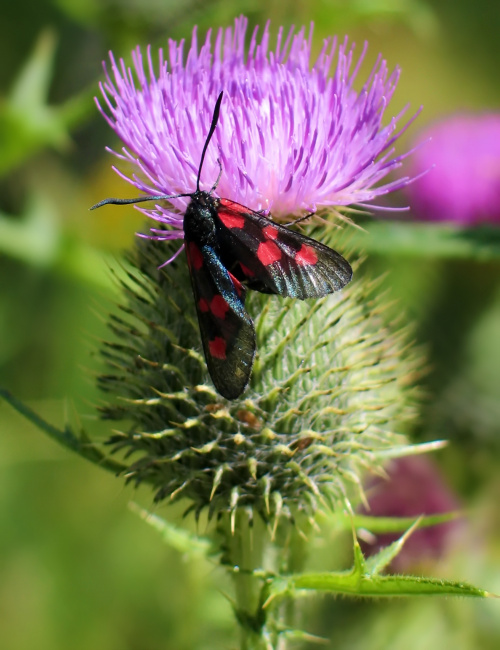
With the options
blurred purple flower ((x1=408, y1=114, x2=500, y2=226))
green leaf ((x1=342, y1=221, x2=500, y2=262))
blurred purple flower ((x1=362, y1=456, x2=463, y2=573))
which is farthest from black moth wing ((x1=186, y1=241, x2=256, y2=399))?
blurred purple flower ((x1=408, y1=114, x2=500, y2=226))

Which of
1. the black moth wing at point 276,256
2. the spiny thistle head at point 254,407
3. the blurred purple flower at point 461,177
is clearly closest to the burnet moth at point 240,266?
the black moth wing at point 276,256

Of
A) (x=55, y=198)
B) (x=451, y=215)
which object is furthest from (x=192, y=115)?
(x=55, y=198)

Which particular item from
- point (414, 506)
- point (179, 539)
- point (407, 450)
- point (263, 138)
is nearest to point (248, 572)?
point (179, 539)

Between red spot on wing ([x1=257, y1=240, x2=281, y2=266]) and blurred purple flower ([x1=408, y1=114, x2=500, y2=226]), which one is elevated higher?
blurred purple flower ([x1=408, y1=114, x2=500, y2=226])

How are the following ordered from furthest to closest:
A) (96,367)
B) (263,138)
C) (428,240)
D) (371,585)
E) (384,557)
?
(96,367) → (428,240) → (263,138) → (384,557) → (371,585)

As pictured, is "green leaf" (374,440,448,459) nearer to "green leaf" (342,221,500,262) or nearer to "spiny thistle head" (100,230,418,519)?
"spiny thistle head" (100,230,418,519)

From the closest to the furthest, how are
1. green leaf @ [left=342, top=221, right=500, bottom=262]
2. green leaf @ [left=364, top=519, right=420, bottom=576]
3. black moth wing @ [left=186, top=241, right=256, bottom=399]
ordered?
green leaf @ [left=364, top=519, right=420, bottom=576]
black moth wing @ [left=186, top=241, right=256, bottom=399]
green leaf @ [left=342, top=221, right=500, bottom=262]

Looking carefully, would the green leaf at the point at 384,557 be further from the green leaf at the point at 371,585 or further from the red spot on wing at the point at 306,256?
the red spot on wing at the point at 306,256

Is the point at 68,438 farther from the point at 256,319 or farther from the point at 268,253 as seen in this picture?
the point at 268,253
